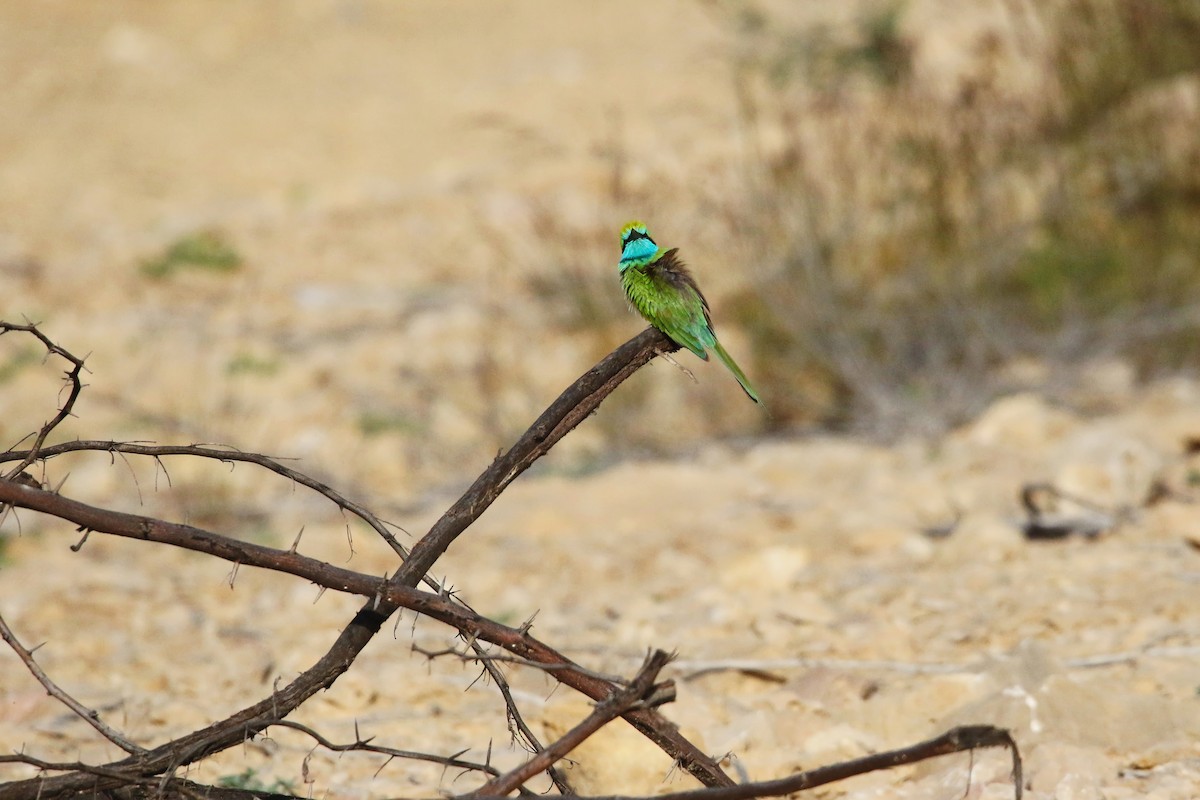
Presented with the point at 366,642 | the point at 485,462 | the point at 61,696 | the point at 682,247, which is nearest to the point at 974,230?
the point at 682,247

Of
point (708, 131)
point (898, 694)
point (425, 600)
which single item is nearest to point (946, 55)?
point (708, 131)

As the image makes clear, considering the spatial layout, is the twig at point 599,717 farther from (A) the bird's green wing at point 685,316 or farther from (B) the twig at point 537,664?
(A) the bird's green wing at point 685,316

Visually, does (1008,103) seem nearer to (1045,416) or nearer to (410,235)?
(1045,416)

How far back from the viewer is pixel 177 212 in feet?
28.5

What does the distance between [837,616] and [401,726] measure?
1.14 meters

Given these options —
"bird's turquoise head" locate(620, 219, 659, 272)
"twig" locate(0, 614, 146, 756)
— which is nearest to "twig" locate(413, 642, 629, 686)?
"twig" locate(0, 614, 146, 756)

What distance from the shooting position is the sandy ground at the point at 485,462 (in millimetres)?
2615

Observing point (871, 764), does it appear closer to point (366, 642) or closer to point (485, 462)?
point (366, 642)

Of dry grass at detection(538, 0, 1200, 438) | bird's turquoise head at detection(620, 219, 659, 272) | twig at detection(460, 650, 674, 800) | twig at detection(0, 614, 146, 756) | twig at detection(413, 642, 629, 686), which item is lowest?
twig at detection(460, 650, 674, 800)

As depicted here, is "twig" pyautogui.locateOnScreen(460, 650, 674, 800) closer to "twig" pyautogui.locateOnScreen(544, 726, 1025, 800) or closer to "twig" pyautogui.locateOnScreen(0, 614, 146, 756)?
"twig" pyautogui.locateOnScreen(544, 726, 1025, 800)

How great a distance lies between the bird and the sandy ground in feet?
2.07

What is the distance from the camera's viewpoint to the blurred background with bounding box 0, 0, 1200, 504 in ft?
17.6

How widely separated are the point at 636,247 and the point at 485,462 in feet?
10.9

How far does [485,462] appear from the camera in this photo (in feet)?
17.8
